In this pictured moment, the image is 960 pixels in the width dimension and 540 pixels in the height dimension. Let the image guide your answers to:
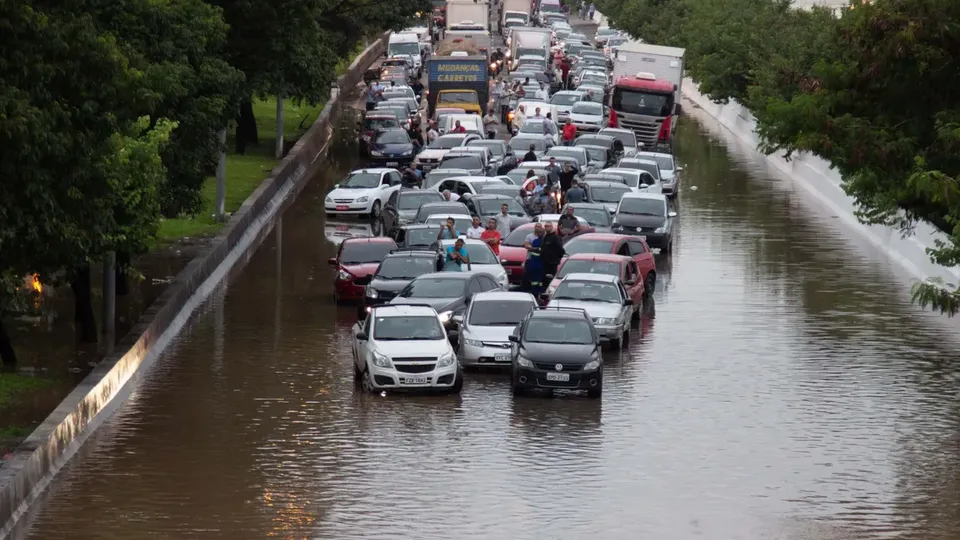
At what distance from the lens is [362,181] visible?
50438mm

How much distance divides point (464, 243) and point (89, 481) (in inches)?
591

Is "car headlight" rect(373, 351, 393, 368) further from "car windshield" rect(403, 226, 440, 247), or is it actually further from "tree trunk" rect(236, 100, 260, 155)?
"tree trunk" rect(236, 100, 260, 155)

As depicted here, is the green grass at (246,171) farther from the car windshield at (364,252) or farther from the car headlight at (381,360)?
the car headlight at (381,360)

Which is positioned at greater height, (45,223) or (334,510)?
(45,223)

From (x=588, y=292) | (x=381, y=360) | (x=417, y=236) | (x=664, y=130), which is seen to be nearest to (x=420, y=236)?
(x=417, y=236)

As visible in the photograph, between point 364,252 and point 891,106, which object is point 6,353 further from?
point 891,106

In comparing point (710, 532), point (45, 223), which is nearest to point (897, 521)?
point (710, 532)

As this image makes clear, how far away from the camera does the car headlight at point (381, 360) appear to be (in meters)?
27.2

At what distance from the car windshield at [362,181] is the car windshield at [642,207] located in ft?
29.6

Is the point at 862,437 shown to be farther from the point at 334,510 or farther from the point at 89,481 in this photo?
the point at 89,481

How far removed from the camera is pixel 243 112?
6219 centimetres

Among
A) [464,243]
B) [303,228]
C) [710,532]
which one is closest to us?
[710,532]

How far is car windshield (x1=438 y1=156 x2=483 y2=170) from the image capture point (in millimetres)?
52750

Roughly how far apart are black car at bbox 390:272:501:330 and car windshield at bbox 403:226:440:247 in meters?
6.13
